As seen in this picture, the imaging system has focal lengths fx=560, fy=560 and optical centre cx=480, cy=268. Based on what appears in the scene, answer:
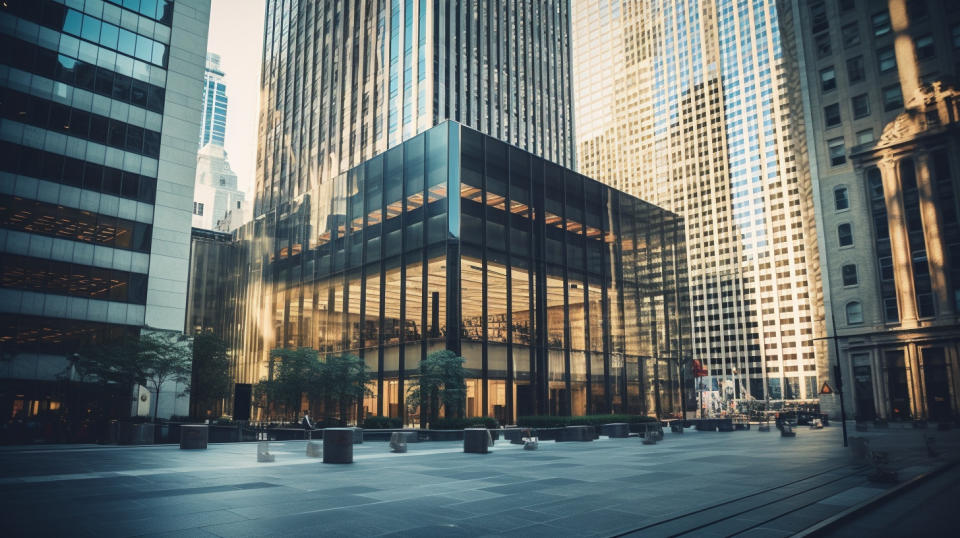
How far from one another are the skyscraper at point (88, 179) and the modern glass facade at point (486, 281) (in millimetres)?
12826

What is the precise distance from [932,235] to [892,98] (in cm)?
1498

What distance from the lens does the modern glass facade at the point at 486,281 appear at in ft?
135

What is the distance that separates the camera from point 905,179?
56.2 m

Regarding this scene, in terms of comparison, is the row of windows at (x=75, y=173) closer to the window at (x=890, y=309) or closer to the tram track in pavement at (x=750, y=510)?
the tram track in pavement at (x=750, y=510)

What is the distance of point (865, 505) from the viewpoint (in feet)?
34.3

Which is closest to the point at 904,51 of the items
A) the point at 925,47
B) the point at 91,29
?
the point at 925,47

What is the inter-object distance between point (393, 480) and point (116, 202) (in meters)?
36.6

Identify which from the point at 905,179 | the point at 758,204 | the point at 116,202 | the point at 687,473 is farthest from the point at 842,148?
the point at 758,204

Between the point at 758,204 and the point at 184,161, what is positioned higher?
the point at 758,204

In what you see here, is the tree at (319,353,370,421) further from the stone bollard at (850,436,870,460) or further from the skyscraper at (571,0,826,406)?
the skyscraper at (571,0,826,406)

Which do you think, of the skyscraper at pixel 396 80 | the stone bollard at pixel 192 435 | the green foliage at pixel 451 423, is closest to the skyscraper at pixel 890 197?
the green foliage at pixel 451 423

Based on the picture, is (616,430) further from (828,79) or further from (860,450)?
(828,79)

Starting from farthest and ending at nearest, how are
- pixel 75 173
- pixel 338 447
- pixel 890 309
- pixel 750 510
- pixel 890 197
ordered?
1. pixel 890 197
2. pixel 890 309
3. pixel 75 173
4. pixel 338 447
5. pixel 750 510

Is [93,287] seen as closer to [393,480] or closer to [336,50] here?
[393,480]
